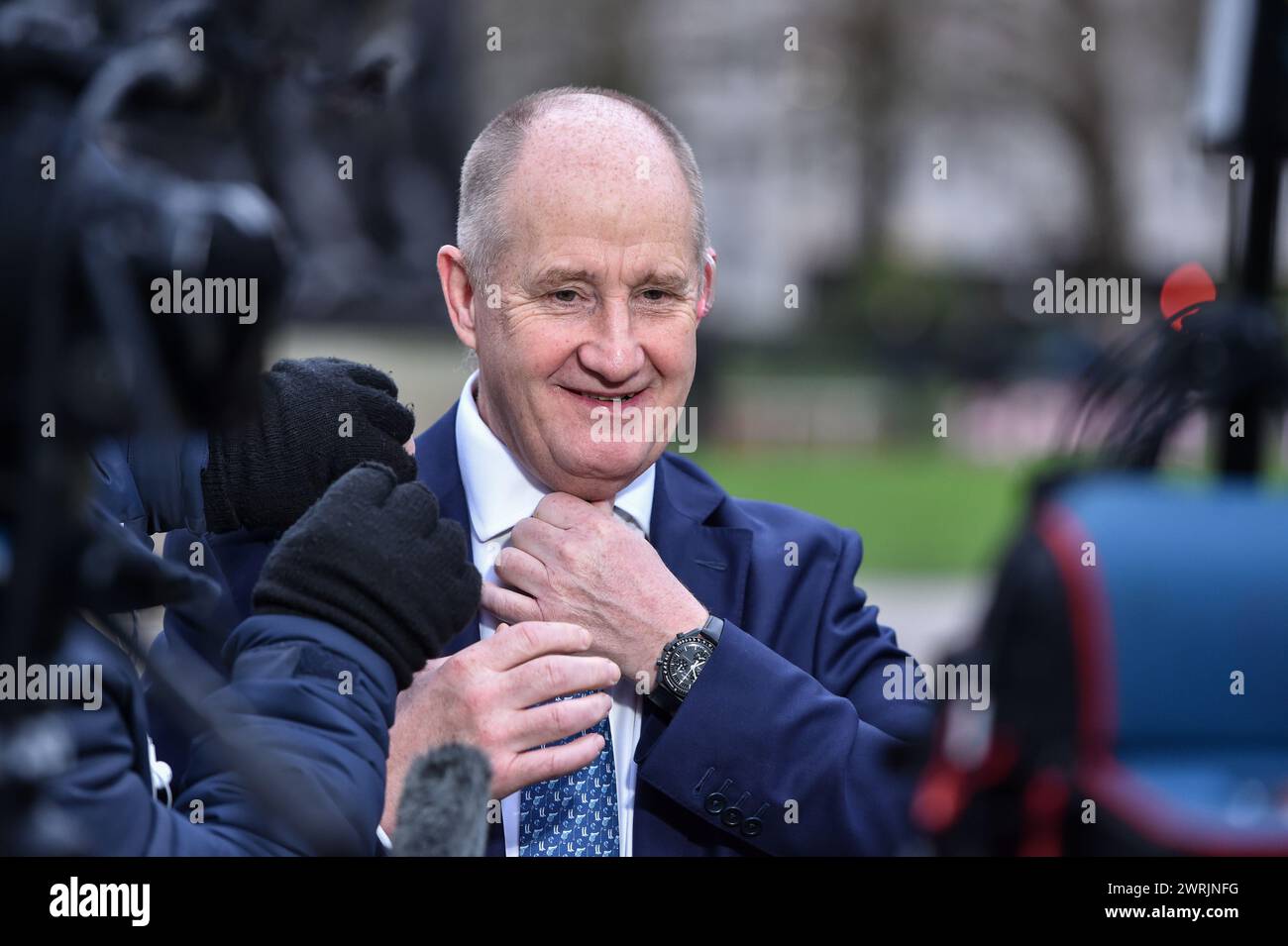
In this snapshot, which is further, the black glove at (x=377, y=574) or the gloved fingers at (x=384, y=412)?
the gloved fingers at (x=384, y=412)

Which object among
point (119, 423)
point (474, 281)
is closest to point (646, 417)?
point (474, 281)

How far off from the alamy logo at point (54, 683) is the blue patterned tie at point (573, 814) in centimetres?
83

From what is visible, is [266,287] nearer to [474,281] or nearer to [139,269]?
[139,269]

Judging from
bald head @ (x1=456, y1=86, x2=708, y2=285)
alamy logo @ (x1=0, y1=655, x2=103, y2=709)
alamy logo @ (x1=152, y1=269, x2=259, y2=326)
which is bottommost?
alamy logo @ (x1=0, y1=655, x2=103, y2=709)

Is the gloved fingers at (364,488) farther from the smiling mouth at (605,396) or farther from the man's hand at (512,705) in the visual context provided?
the smiling mouth at (605,396)

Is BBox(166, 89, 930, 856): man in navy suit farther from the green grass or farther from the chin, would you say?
the green grass

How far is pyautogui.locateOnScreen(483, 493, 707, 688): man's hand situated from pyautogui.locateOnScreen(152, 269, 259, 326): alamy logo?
103 centimetres

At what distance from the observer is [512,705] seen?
216 centimetres

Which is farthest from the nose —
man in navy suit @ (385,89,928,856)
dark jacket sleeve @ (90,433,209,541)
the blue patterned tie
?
dark jacket sleeve @ (90,433,209,541)

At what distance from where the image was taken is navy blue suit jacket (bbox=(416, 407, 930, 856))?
7.52 feet

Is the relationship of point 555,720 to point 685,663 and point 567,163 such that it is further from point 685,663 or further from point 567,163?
point 567,163

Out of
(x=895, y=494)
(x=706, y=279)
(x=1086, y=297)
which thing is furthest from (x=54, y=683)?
(x=895, y=494)

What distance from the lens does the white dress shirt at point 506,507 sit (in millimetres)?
Answer: 2438
